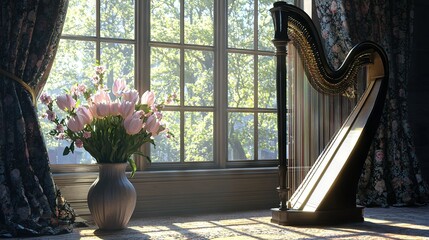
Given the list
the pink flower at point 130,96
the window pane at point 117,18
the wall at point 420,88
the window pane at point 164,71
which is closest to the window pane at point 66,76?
the window pane at point 117,18

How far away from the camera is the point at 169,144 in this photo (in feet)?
12.1

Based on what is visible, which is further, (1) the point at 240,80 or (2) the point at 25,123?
(1) the point at 240,80

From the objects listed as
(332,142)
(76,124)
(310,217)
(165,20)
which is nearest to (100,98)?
(76,124)

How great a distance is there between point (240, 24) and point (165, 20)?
0.54 meters

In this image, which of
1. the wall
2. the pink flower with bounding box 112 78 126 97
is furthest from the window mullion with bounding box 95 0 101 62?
the wall

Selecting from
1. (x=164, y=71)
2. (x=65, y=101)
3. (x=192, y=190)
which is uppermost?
(x=164, y=71)

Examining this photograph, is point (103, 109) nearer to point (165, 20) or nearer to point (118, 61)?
point (118, 61)

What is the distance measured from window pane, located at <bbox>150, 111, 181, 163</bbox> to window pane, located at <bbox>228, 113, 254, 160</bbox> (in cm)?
37

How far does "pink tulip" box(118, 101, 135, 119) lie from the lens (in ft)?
9.11

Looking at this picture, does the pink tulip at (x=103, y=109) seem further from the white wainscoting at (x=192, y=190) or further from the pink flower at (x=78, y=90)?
the white wainscoting at (x=192, y=190)

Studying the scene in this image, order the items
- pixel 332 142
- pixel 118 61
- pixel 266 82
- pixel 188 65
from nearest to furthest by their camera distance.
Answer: pixel 332 142 < pixel 118 61 < pixel 188 65 < pixel 266 82

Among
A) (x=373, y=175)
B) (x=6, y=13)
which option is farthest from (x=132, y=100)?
(x=373, y=175)

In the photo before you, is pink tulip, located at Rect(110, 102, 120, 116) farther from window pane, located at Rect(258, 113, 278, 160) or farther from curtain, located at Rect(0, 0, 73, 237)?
window pane, located at Rect(258, 113, 278, 160)

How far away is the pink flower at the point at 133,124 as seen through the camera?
275 cm
